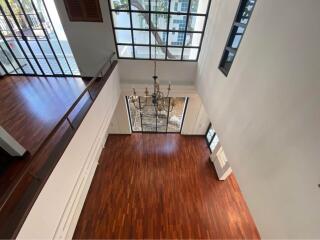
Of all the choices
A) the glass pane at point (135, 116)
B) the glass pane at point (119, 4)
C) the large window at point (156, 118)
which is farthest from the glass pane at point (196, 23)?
the glass pane at point (135, 116)

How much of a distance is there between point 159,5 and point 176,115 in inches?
143

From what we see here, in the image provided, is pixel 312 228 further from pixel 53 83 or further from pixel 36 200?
pixel 53 83

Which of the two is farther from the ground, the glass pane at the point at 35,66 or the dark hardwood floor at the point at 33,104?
the glass pane at the point at 35,66

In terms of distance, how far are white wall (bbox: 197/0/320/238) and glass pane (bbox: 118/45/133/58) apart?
2.52m

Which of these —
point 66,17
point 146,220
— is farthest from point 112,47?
point 146,220

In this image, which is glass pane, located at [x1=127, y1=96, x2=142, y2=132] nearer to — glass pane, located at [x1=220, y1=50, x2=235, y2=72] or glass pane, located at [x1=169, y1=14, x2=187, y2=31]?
glass pane, located at [x1=169, y1=14, x2=187, y2=31]

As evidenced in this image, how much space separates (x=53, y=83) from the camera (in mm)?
4160

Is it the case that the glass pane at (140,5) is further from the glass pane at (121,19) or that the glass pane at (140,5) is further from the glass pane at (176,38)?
the glass pane at (176,38)

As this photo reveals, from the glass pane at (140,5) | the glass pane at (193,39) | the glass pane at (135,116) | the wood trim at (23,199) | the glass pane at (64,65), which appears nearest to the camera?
the wood trim at (23,199)

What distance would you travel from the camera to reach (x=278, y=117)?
5.23ft

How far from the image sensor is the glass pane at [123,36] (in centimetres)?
370

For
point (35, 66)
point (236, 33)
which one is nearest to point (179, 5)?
point (236, 33)

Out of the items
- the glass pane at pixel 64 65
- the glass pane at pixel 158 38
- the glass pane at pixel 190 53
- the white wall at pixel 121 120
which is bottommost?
the white wall at pixel 121 120

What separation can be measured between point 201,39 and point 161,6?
128 cm
